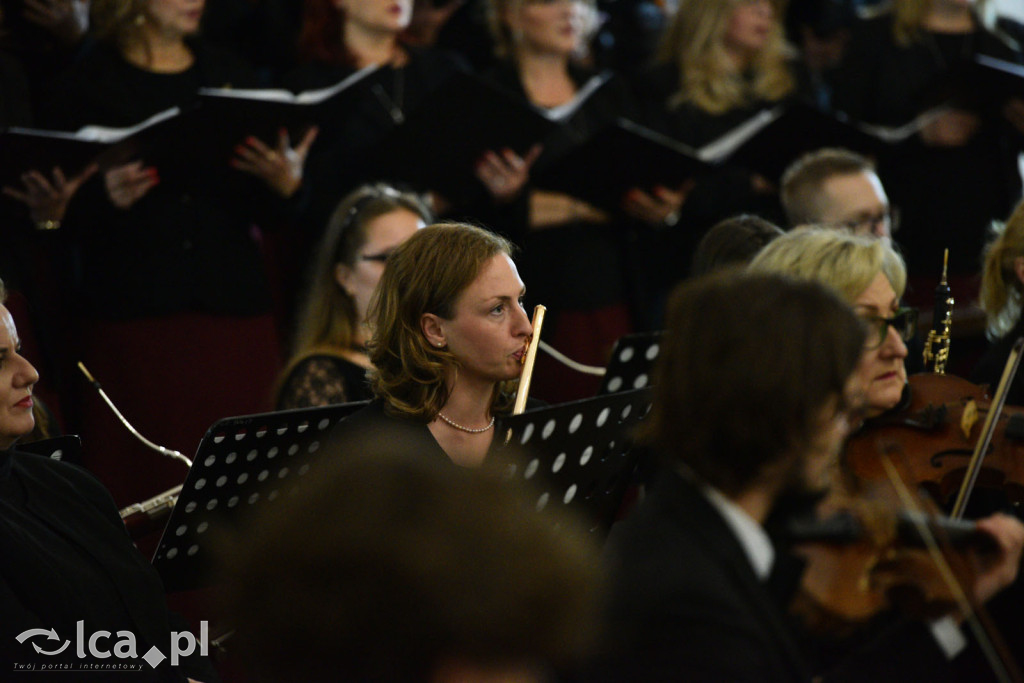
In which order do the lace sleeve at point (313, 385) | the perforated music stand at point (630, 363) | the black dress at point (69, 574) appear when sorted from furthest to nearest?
the lace sleeve at point (313, 385) → the perforated music stand at point (630, 363) → the black dress at point (69, 574)

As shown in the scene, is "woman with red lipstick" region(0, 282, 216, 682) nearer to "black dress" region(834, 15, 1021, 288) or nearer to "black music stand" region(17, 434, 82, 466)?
"black music stand" region(17, 434, 82, 466)

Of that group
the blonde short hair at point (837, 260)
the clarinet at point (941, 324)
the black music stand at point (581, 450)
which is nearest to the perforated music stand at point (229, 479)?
the black music stand at point (581, 450)

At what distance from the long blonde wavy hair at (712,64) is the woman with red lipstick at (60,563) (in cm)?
293

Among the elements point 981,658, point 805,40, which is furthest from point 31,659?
point 805,40

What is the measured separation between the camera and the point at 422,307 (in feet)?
8.46

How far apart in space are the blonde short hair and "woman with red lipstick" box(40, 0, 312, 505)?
5.66 feet

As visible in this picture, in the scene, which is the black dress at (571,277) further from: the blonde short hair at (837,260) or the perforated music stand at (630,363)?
the blonde short hair at (837,260)

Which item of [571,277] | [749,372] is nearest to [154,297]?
[571,277]

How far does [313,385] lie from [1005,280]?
1674 millimetres

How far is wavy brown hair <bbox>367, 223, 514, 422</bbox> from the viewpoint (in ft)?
8.38

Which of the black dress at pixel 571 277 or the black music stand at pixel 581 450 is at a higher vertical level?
the black music stand at pixel 581 450

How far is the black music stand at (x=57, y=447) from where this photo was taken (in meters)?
2.30

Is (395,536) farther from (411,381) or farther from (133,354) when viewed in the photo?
(133,354)

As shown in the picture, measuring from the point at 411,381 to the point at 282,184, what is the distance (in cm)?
143
